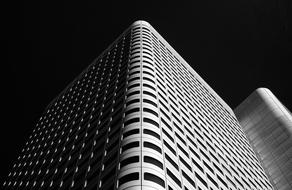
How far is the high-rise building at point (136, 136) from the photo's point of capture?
35438 mm

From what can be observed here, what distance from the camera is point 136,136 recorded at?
121 ft

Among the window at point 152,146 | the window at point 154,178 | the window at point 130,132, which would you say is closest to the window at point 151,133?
the window at point 130,132

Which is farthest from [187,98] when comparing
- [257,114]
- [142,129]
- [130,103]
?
[257,114]

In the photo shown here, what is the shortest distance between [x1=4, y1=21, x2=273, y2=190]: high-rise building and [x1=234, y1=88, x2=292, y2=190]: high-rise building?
1063 centimetres

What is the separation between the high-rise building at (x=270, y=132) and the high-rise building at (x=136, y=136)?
1063 centimetres

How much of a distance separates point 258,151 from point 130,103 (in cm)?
5424

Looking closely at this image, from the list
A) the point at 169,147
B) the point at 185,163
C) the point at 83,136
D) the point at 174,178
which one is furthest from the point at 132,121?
the point at 83,136

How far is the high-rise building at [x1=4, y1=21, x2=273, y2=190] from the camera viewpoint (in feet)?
116

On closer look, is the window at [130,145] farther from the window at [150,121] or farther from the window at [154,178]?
the window at [150,121]

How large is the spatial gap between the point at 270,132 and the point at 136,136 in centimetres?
6500

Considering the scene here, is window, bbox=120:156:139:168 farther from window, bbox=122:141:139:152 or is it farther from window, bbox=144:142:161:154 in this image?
window, bbox=144:142:161:154

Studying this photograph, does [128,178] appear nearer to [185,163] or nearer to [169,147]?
[169,147]

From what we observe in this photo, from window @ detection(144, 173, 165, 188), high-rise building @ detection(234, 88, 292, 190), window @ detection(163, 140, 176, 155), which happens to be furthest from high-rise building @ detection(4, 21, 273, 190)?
high-rise building @ detection(234, 88, 292, 190)

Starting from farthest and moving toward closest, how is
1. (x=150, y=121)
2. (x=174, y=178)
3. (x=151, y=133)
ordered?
(x=150, y=121)
(x=151, y=133)
(x=174, y=178)
